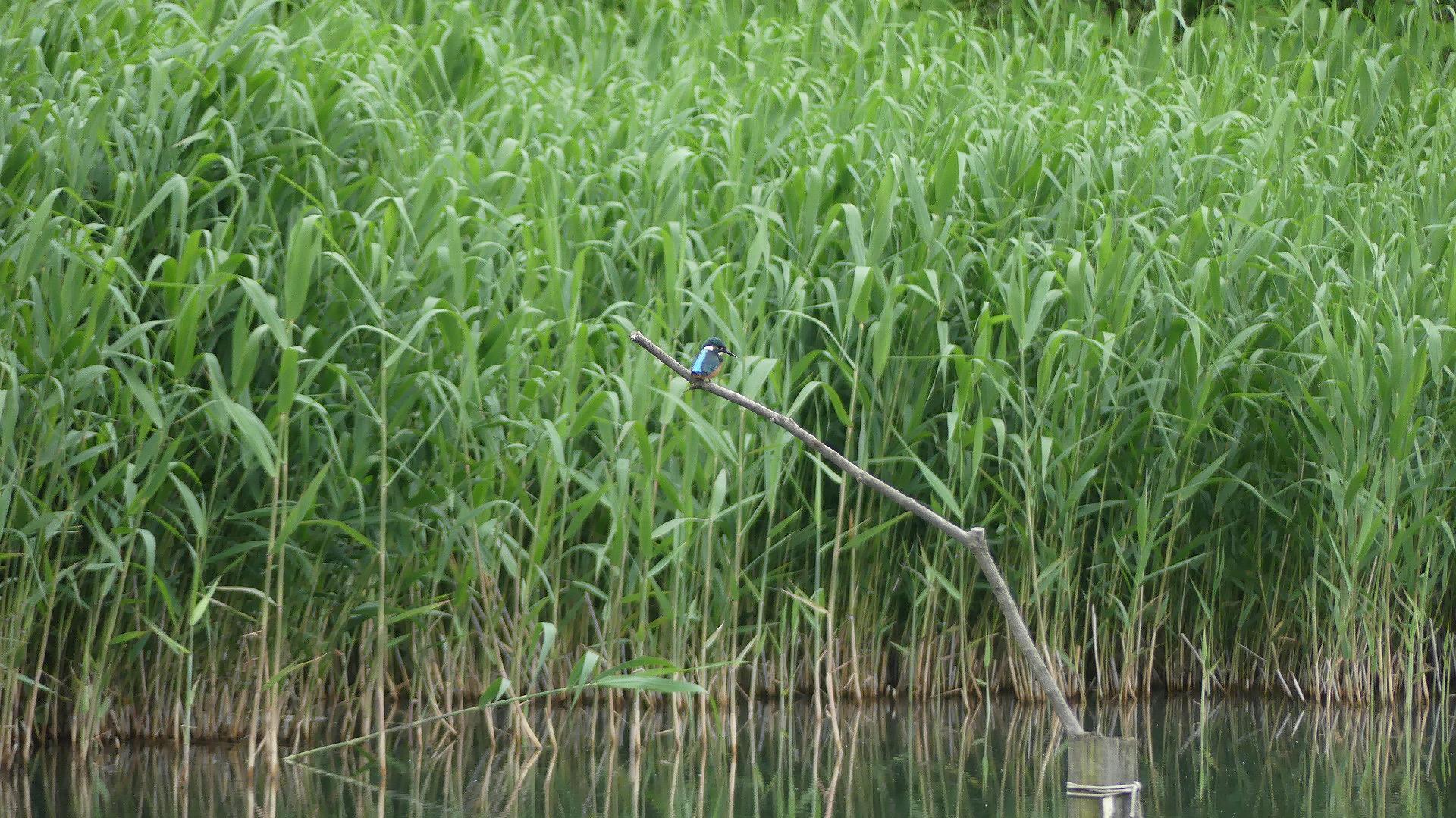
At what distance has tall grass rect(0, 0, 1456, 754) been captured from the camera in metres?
4.00

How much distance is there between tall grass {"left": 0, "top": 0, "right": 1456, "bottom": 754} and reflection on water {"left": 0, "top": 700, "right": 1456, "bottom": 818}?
182 millimetres

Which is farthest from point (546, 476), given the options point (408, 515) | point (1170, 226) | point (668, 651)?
point (1170, 226)

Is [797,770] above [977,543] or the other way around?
the other way around

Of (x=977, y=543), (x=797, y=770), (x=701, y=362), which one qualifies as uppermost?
(x=701, y=362)

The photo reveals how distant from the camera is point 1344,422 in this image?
16.1ft

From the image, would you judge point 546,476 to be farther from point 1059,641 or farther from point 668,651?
Result: point 1059,641

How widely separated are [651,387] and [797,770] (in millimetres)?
1256

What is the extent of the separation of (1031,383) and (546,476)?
2.05 m

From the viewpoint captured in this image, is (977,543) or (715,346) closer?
(977,543)

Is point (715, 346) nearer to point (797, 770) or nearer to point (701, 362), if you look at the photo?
point (701, 362)

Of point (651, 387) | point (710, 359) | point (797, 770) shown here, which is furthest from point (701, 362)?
point (797, 770)

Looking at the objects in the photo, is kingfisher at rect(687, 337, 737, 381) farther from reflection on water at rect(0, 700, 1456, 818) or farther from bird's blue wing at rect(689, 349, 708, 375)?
reflection on water at rect(0, 700, 1456, 818)

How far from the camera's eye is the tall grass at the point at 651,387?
13.1 ft

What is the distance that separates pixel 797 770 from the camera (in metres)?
4.09
